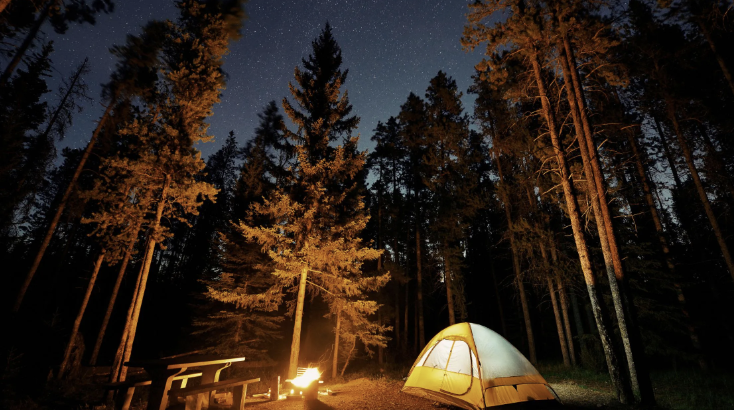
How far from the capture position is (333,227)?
11539 mm

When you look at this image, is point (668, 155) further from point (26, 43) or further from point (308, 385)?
point (26, 43)

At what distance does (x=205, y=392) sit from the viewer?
5.91 m

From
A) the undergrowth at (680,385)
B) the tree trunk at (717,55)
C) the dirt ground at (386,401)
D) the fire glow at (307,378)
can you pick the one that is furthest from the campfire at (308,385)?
the tree trunk at (717,55)

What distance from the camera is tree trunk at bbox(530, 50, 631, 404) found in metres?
7.36

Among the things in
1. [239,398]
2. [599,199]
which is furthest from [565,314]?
[239,398]

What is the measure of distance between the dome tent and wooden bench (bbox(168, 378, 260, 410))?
4.92 metres

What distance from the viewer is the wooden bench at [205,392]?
18.2 ft

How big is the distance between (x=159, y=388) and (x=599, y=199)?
1176 centimetres

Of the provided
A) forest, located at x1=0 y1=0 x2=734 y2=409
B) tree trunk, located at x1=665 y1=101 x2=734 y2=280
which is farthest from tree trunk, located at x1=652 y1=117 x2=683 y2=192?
tree trunk, located at x1=665 y1=101 x2=734 y2=280

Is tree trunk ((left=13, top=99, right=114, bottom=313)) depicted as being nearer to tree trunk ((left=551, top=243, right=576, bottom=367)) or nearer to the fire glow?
the fire glow

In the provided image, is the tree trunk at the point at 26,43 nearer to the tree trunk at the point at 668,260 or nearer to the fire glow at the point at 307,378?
the fire glow at the point at 307,378

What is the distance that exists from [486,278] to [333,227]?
25471mm

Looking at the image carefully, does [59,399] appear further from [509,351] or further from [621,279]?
[621,279]

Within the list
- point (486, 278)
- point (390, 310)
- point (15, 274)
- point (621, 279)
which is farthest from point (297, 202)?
point (486, 278)
